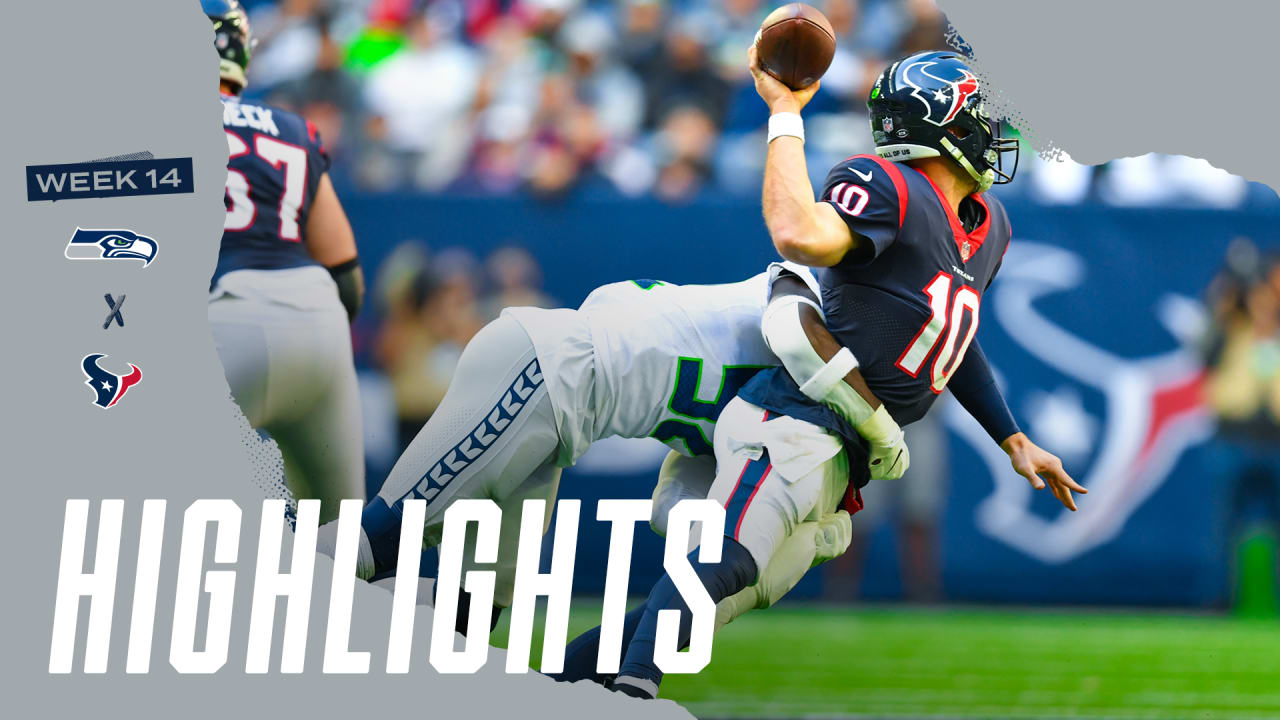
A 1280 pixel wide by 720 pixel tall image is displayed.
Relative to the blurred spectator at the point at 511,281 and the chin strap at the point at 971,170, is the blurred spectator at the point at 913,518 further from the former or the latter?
the chin strap at the point at 971,170

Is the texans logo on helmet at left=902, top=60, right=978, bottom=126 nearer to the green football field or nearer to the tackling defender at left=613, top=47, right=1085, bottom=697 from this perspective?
the tackling defender at left=613, top=47, right=1085, bottom=697

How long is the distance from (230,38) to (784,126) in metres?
1.62

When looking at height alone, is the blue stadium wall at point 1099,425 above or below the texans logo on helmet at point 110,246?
below

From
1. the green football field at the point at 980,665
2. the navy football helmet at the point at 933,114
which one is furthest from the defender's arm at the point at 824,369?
the green football field at the point at 980,665

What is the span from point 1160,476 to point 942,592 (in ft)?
3.13

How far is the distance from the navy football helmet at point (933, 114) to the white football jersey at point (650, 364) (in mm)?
385

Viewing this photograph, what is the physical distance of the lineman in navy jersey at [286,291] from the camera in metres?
3.67

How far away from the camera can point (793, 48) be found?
3.06 meters

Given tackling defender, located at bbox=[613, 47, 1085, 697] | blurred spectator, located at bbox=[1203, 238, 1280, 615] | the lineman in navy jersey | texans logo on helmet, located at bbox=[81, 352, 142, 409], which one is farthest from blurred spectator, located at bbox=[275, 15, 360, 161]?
blurred spectator, located at bbox=[1203, 238, 1280, 615]

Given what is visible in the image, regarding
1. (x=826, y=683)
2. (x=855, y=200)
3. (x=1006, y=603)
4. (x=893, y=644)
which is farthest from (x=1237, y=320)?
(x=855, y=200)

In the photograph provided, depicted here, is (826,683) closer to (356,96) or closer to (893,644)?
(893,644)

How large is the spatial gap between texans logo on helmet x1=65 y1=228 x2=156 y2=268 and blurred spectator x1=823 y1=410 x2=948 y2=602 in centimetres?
278

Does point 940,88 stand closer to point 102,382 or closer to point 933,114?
point 933,114

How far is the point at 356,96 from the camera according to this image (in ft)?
13.4
